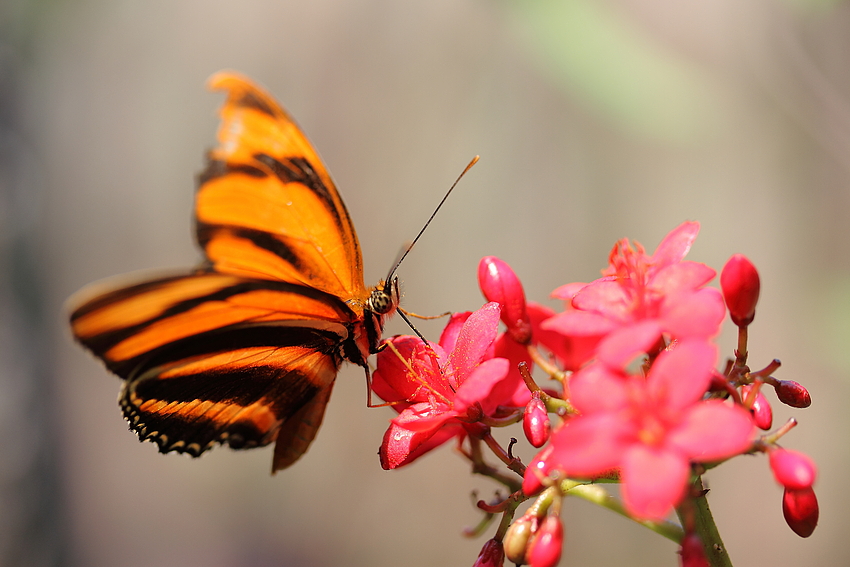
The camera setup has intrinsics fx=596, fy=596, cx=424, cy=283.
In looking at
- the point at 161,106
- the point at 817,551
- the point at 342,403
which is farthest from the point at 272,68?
the point at 817,551

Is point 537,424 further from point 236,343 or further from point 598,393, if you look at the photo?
point 236,343

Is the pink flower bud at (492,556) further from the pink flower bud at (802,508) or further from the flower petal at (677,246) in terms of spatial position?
the flower petal at (677,246)

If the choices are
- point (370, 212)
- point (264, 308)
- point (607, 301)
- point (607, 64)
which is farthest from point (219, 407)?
point (370, 212)

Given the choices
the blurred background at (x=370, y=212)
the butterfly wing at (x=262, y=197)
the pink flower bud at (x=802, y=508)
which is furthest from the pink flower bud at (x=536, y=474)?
the blurred background at (x=370, y=212)

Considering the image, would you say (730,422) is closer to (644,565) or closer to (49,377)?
(644,565)

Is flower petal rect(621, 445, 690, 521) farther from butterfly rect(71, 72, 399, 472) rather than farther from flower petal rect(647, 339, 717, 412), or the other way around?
butterfly rect(71, 72, 399, 472)

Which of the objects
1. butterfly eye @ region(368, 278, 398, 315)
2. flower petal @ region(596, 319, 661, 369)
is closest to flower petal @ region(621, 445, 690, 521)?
flower petal @ region(596, 319, 661, 369)
